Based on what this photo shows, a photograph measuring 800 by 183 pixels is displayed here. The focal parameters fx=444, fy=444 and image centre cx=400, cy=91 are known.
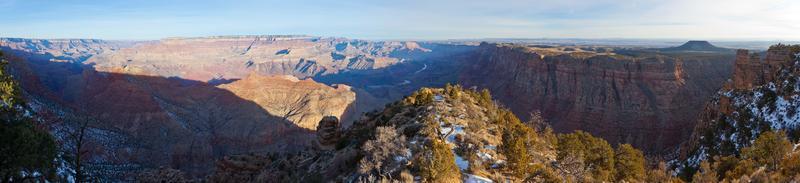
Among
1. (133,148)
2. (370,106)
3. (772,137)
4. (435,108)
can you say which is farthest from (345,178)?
(370,106)

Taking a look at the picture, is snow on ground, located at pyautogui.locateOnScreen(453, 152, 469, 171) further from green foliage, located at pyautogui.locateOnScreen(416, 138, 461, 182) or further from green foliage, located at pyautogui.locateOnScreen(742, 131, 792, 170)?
green foliage, located at pyautogui.locateOnScreen(742, 131, 792, 170)

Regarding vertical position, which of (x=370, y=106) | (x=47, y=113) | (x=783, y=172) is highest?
(x=783, y=172)

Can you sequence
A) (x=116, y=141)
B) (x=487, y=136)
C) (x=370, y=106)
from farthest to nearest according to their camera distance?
(x=370, y=106)
(x=116, y=141)
(x=487, y=136)

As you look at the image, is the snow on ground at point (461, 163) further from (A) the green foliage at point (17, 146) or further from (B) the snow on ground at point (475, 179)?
(A) the green foliage at point (17, 146)

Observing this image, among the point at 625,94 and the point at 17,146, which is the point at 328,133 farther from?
the point at 625,94

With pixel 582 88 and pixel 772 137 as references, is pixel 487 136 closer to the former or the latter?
pixel 772 137

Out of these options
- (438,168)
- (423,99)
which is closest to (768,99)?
(423,99)
